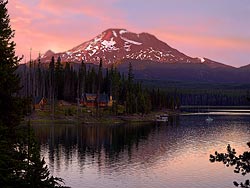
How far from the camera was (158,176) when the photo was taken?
49.6m

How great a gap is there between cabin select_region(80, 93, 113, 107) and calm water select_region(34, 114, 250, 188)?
39.6m

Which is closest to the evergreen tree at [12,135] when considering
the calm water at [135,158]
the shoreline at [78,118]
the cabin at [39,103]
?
the calm water at [135,158]

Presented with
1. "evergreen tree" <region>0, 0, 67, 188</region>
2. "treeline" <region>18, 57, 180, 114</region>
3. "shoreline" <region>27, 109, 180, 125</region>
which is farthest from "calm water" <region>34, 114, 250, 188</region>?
"treeline" <region>18, 57, 180, 114</region>

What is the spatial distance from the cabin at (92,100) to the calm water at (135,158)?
130 feet

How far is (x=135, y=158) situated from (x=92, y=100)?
84.1 meters

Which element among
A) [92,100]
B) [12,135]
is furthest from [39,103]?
[12,135]

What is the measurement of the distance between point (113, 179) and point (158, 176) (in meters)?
5.93

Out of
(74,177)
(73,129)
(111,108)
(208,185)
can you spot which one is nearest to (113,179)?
(74,177)

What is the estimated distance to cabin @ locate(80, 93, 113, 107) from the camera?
144 m

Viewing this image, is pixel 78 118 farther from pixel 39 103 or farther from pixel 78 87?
pixel 78 87

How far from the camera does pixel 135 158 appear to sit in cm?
6281

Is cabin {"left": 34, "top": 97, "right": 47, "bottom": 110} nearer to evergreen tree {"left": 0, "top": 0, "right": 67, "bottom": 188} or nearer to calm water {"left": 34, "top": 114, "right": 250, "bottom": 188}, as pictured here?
calm water {"left": 34, "top": 114, "right": 250, "bottom": 188}

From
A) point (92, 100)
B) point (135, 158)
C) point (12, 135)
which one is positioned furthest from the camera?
point (92, 100)

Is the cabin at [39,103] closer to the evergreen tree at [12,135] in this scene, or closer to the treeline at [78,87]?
the treeline at [78,87]
